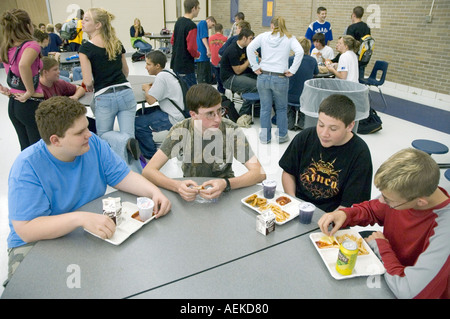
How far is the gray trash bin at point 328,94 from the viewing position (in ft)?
10.9

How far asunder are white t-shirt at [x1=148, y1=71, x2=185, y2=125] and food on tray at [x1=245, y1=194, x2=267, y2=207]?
6.79 ft

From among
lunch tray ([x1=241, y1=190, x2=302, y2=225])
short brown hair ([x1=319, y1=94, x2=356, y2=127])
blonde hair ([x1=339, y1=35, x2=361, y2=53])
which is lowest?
lunch tray ([x1=241, y1=190, x2=302, y2=225])

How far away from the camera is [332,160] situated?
187 cm

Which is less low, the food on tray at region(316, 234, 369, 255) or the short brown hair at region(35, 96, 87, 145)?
the short brown hair at region(35, 96, 87, 145)

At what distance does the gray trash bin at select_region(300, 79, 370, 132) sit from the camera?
3.33m

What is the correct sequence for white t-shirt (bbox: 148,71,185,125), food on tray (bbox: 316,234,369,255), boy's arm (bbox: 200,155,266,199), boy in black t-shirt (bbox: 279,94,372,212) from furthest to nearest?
Answer: white t-shirt (bbox: 148,71,185,125), boy in black t-shirt (bbox: 279,94,372,212), boy's arm (bbox: 200,155,266,199), food on tray (bbox: 316,234,369,255)

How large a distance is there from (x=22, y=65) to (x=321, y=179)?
2.62 metres

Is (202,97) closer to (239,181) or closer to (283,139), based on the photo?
(239,181)

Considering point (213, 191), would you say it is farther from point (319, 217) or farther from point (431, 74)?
point (431, 74)

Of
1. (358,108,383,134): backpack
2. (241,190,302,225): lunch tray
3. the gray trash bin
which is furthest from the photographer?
(358,108,383,134): backpack

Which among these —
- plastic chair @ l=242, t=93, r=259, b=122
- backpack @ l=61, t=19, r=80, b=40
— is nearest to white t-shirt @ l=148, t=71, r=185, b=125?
plastic chair @ l=242, t=93, r=259, b=122

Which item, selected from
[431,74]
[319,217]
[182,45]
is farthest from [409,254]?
[431,74]

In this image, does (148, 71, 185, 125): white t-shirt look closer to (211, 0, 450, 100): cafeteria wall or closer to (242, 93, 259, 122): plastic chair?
(242, 93, 259, 122): plastic chair

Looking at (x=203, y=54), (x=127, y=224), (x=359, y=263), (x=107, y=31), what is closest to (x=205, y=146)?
(x=127, y=224)
